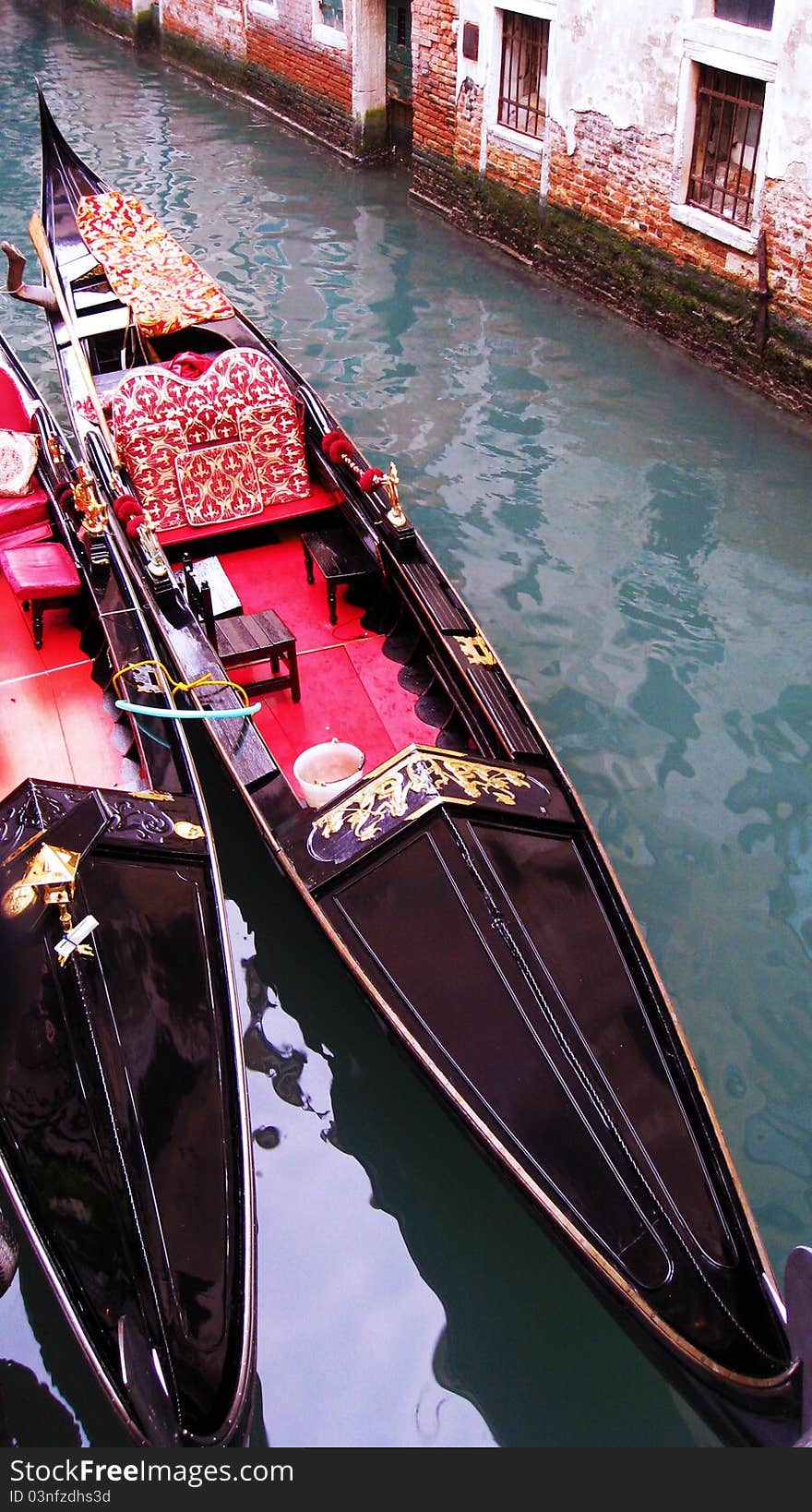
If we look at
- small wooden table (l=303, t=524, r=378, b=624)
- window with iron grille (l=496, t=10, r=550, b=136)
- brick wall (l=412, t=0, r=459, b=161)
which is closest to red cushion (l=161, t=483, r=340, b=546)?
small wooden table (l=303, t=524, r=378, b=624)

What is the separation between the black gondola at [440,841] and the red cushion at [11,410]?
0.63 ft

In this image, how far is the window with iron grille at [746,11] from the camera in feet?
19.1

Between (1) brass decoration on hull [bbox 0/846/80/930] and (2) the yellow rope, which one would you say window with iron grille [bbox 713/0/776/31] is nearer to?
(2) the yellow rope

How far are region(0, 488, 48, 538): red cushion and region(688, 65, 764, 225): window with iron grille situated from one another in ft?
12.9

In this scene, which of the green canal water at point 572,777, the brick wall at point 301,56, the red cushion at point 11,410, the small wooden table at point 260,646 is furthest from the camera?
the brick wall at point 301,56

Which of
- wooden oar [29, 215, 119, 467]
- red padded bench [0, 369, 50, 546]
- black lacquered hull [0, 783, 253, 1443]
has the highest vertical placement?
wooden oar [29, 215, 119, 467]

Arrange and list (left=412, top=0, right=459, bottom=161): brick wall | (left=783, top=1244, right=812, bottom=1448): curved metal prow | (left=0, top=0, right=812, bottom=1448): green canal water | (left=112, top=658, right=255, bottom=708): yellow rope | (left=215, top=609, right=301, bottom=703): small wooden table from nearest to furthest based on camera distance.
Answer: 1. (left=783, top=1244, right=812, bottom=1448): curved metal prow
2. (left=0, top=0, right=812, bottom=1448): green canal water
3. (left=112, top=658, right=255, bottom=708): yellow rope
4. (left=215, top=609, right=301, bottom=703): small wooden table
5. (left=412, top=0, right=459, bottom=161): brick wall

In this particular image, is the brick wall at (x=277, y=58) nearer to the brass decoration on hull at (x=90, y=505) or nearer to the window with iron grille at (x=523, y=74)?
the window with iron grille at (x=523, y=74)

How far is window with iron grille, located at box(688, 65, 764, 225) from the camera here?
6266 mm

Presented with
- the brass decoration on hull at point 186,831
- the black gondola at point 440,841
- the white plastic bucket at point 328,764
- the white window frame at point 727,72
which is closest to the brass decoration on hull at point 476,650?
the black gondola at point 440,841

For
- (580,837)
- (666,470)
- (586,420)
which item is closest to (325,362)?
(586,420)

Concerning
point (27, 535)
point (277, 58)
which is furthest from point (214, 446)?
point (277, 58)

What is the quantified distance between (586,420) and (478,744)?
3.39 metres

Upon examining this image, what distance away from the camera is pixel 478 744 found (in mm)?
3539
